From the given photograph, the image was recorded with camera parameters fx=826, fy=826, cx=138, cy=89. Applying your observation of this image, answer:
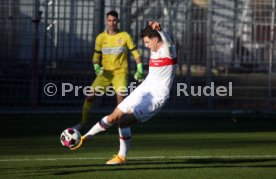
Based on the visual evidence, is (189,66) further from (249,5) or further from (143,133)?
(143,133)

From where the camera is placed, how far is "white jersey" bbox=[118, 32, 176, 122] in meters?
11.5

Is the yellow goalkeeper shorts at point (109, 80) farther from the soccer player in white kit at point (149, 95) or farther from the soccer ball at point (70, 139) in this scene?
the soccer ball at point (70, 139)

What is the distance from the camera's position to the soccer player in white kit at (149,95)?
Result: 11477 millimetres

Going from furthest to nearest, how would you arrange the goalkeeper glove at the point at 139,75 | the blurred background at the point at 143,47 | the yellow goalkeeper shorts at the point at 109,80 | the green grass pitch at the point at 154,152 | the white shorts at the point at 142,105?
the blurred background at the point at 143,47 < the yellow goalkeeper shorts at the point at 109,80 < the goalkeeper glove at the point at 139,75 < the white shorts at the point at 142,105 < the green grass pitch at the point at 154,152

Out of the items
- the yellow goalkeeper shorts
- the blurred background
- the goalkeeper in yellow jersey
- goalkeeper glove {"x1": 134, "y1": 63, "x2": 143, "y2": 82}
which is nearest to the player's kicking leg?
goalkeeper glove {"x1": 134, "y1": 63, "x2": 143, "y2": 82}

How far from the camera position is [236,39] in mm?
24844

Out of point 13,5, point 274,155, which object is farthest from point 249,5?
point 274,155

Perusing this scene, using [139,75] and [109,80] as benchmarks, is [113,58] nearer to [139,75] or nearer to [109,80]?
[109,80]

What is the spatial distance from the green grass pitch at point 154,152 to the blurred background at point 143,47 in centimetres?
267

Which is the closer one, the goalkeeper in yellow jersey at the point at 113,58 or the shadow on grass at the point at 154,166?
the shadow on grass at the point at 154,166

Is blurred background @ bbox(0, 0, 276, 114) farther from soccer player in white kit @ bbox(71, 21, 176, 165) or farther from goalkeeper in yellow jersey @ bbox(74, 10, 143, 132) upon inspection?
soccer player in white kit @ bbox(71, 21, 176, 165)

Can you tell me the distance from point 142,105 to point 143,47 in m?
12.8

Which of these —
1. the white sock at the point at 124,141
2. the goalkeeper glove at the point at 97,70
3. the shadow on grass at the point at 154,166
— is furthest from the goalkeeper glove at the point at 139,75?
the shadow on grass at the point at 154,166

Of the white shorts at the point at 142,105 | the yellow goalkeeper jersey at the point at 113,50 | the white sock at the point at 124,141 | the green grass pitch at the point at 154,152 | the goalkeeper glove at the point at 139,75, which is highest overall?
the yellow goalkeeper jersey at the point at 113,50
